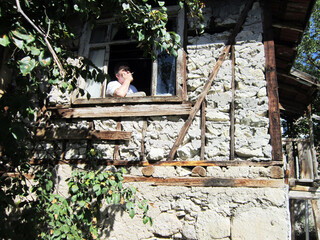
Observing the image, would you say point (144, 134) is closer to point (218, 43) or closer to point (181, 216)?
point (181, 216)

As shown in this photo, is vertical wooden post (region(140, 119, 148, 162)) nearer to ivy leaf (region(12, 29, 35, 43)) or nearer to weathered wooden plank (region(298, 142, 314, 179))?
ivy leaf (region(12, 29, 35, 43))

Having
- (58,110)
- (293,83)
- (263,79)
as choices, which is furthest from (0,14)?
(293,83)

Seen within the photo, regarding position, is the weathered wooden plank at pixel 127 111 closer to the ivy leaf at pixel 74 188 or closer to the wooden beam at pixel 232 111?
the wooden beam at pixel 232 111

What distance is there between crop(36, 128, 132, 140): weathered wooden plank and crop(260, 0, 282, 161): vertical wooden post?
1.83m

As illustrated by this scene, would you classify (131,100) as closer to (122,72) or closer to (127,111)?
(127,111)

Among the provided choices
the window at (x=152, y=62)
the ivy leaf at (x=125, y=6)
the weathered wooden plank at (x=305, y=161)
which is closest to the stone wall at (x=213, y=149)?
the window at (x=152, y=62)

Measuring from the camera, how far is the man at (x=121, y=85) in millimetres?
4514

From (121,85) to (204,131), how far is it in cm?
147

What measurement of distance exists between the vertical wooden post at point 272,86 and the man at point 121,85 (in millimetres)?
1961

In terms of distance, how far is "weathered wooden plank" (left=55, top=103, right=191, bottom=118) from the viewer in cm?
416

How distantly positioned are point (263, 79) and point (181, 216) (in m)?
2.05

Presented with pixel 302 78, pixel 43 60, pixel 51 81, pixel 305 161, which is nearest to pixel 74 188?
pixel 51 81

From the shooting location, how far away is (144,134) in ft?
13.7

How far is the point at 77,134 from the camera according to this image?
14.1 feet
